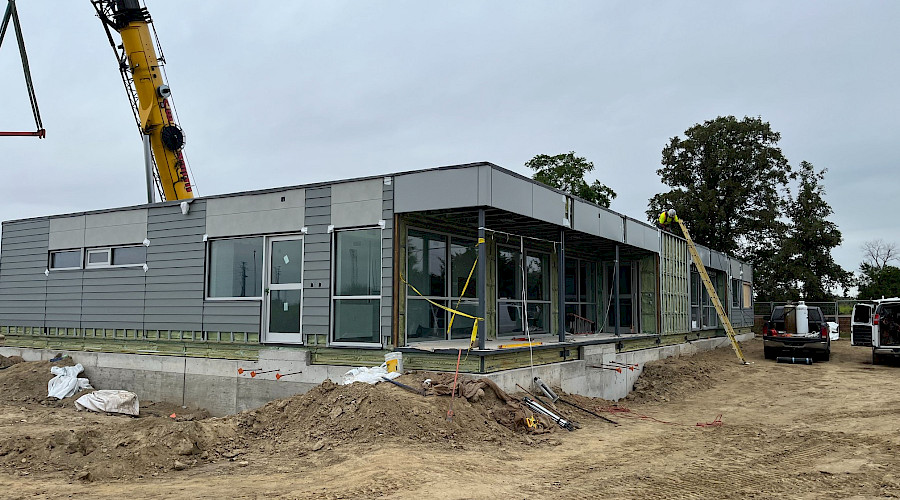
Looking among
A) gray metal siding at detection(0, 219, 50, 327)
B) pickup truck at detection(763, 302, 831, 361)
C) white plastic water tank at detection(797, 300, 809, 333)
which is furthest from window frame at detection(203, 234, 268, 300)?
white plastic water tank at detection(797, 300, 809, 333)

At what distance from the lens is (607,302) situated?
781 inches

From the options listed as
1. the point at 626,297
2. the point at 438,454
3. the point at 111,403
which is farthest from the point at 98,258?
the point at 626,297

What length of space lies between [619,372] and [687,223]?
89.5 ft

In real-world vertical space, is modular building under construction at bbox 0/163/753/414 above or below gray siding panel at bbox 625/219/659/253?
below

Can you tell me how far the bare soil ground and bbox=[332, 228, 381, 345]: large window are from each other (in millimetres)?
1528

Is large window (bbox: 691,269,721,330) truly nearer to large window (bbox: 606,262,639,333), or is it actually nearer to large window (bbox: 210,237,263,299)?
large window (bbox: 606,262,639,333)

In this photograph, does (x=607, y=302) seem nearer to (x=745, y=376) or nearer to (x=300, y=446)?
(x=745, y=376)

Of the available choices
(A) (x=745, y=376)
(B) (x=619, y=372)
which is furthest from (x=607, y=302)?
(B) (x=619, y=372)

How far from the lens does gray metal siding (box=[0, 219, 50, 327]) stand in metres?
16.0

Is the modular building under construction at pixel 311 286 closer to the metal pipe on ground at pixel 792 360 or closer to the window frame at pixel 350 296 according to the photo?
the window frame at pixel 350 296

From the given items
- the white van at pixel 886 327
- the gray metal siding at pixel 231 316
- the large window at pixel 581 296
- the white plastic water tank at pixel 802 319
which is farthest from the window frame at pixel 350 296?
the white plastic water tank at pixel 802 319

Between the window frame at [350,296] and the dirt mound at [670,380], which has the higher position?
the window frame at [350,296]

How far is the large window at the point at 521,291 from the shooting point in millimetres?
14594

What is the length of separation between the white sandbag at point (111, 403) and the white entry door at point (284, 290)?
3194mm
